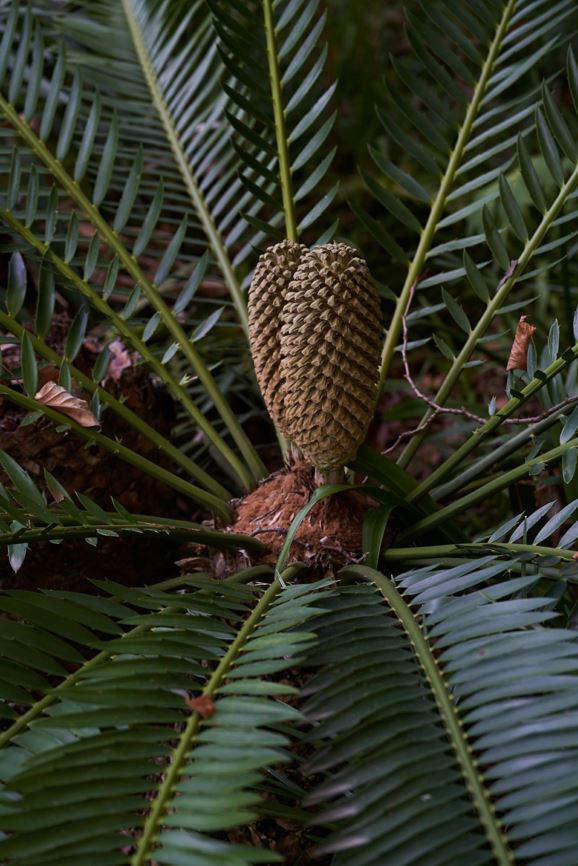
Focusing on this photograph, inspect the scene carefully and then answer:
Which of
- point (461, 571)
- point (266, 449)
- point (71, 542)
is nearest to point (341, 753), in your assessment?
point (461, 571)

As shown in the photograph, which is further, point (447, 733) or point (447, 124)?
point (447, 124)

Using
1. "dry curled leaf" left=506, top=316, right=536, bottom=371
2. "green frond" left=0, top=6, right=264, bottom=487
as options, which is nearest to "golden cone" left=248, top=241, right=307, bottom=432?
"green frond" left=0, top=6, right=264, bottom=487

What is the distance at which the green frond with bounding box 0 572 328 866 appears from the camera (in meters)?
0.51

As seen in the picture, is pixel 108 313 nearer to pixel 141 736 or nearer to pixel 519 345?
pixel 519 345

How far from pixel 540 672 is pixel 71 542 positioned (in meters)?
0.69

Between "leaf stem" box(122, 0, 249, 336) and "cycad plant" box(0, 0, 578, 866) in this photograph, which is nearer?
"cycad plant" box(0, 0, 578, 866)

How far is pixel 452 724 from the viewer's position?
0.61 metres

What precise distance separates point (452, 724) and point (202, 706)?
167 mm

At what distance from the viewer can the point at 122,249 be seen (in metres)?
1.21

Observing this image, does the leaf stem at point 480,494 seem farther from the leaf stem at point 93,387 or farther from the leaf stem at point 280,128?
the leaf stem at point 280,128

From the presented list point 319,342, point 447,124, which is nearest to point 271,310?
point 319,342

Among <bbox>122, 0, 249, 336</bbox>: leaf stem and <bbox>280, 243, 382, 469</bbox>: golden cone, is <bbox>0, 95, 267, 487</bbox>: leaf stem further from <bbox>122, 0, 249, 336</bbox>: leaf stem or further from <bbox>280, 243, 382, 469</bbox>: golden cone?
<bbox>280, 243, 382, 469</bbox>: golden cone

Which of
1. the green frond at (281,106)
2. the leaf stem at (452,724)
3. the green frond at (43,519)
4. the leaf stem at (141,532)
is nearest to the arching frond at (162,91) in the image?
the green frond at (281,106)

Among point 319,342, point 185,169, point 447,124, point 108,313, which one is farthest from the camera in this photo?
point 185,169
